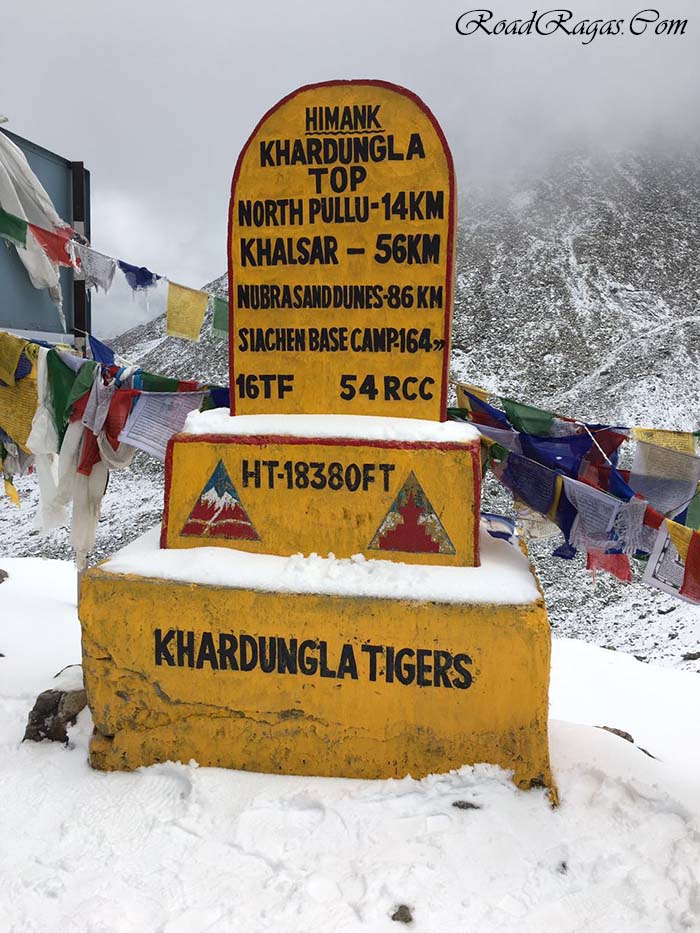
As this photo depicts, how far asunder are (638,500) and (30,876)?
13.0 feet

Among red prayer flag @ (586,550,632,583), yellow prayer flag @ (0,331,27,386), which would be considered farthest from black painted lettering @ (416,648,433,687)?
yellow prayer flag @ (0,331,27,386)

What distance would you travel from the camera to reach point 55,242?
22.5ft

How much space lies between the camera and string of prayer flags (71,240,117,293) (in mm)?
7742

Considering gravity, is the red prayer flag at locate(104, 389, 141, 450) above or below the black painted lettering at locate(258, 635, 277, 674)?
above

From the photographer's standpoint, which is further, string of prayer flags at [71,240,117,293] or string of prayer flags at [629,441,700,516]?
string of prayer flags at [71,240,117,293]

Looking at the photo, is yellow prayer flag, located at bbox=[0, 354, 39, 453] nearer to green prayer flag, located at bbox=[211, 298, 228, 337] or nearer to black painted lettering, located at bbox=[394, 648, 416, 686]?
green prayer flag, located at bbox=[211, 298, 228, 337]

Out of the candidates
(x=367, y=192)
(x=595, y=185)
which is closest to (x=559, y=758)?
(x=367, y=192)

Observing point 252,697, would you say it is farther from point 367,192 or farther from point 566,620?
point 566,620

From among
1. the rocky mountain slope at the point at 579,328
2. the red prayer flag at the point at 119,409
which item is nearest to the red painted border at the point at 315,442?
the red prayer flag at the point at 119,409

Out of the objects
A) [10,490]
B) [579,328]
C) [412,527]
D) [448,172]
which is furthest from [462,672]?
[579,328]

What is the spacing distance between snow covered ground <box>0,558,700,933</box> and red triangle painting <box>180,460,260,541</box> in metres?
1.32

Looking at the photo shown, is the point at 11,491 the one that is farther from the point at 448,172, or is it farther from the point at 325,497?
the point at 448,172

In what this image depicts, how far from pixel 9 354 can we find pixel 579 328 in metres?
31.1

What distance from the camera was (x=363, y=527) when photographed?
3953mm
